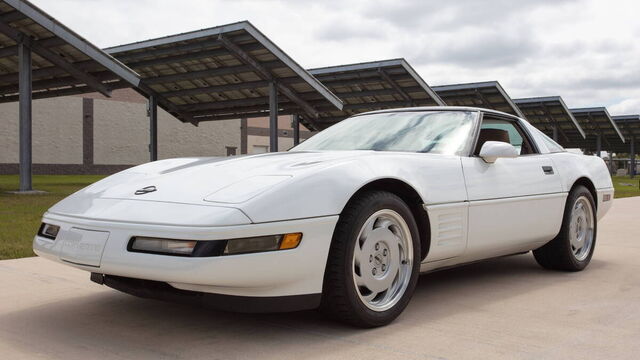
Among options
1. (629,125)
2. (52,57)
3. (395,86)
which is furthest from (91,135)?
(629,125)

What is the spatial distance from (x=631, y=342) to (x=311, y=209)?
64.0 inches

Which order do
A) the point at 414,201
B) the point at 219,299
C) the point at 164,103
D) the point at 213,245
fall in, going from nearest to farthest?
the point at 213,245
the point at 219,299
the point at 414,201
the point at 164,103

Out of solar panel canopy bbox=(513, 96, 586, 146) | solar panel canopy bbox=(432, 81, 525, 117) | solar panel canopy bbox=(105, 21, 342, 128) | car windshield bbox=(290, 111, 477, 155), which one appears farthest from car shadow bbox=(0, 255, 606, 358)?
solar panel canopy bbox=(513, 96, 586, 146)

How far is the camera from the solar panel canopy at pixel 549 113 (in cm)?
2767

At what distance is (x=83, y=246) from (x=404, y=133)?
2.14m

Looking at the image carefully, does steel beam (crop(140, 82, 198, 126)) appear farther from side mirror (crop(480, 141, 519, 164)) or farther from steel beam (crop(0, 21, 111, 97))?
side mirror (crop(480, 141, 519, 164))

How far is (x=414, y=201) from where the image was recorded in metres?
3.47

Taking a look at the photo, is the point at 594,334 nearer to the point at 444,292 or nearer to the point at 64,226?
the point at 444,292

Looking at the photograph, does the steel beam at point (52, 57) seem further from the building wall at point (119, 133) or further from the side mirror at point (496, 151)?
the building wall at point (119, 133)

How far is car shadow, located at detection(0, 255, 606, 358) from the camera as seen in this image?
109 inches

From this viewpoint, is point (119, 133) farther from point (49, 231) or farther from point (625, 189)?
point (49, 231)

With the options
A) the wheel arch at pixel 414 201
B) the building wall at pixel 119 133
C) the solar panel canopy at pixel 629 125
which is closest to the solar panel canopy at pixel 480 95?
the solar panel canopy at pixel 629 125

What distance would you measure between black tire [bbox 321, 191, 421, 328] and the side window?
5.41 ft

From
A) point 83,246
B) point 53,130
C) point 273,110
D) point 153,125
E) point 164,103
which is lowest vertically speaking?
point 83,246
